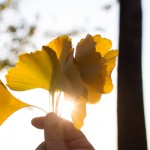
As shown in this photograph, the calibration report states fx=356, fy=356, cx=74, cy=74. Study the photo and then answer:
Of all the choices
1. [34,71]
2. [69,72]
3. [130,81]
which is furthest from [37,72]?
[130,81]

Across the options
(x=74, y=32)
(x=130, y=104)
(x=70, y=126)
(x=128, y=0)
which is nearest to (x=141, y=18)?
(x=128, y=0)

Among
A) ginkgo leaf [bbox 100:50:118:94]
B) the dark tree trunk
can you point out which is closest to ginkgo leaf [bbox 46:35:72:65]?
ginkgo leaf [bbox 100:50:118:94]

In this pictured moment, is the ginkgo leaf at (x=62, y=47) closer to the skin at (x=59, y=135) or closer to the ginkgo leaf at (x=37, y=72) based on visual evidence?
the ginkgo leaf at (x=37, y=72)

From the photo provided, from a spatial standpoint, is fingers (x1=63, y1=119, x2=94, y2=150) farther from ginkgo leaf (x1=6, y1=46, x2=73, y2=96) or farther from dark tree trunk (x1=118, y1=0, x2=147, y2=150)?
dark tree trunk (x1=118, y1=0, x2=147, y2=150)

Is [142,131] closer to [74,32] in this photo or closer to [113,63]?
[113,63]

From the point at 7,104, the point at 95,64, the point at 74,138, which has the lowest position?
the point at 74,138

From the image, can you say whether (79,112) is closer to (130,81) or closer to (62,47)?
(62,47)
